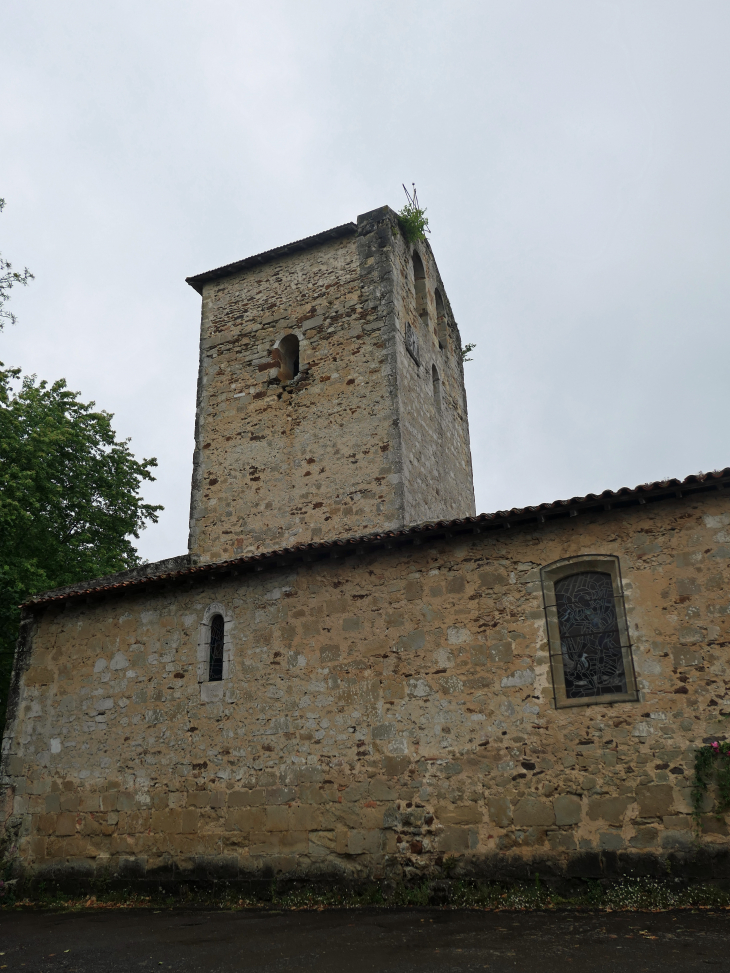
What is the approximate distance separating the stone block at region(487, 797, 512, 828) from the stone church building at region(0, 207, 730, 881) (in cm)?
2

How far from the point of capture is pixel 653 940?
6137mm

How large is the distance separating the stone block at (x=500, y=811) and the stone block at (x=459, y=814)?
13cm

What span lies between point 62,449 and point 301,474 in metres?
8.11

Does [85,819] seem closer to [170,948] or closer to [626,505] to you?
[170,948]

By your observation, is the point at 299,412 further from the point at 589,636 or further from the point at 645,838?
the point at 645,838

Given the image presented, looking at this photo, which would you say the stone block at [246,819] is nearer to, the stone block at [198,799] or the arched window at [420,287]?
the stone block at [198,799]

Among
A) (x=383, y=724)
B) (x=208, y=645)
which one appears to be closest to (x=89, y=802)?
(x=208, y=645)

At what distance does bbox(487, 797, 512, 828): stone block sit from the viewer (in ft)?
27.3

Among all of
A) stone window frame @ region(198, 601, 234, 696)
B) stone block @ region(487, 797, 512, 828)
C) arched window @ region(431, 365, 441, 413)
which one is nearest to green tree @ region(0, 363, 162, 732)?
stone window frame @ region(198, 601, 234, 696)

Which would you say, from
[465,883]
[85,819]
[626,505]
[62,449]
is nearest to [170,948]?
[465,883]

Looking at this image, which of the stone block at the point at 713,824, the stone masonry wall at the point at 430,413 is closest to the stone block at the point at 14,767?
the stone masonry wall at the point at 430,413

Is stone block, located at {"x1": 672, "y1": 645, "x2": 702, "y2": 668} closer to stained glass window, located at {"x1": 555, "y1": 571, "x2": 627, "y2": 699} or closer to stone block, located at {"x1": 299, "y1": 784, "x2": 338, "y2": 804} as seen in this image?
stained glass window, located at {"x1": 555, "y1": 571, "x2": 627, "y2": 699}

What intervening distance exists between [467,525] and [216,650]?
13.4 ft

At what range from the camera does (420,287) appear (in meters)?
16.9
